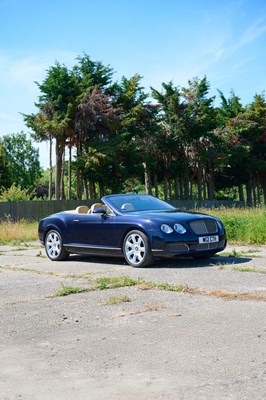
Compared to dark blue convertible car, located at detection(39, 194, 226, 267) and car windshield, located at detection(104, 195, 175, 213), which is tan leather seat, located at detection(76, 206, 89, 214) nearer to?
dark blue convertible car, located at detection(39, 194, 226, 267)

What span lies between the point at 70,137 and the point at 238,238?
2952 centimetres

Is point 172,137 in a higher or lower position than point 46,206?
higher

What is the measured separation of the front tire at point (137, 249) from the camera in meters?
9.88

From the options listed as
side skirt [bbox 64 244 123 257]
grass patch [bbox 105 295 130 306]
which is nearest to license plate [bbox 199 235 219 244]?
side skirt [bbox 64 244 123 257]

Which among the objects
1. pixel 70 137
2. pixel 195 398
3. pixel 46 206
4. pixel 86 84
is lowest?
pixel 195 398

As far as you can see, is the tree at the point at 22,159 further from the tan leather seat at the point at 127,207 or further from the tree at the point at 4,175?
the tan leather seat at the point at 127,207

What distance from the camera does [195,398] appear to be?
343 cm

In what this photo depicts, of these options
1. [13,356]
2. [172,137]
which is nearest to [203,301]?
[13,356]

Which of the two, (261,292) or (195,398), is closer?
(195,398)

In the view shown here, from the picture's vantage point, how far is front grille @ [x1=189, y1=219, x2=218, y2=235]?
1015cm

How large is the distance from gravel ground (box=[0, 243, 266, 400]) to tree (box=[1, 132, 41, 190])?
242ft

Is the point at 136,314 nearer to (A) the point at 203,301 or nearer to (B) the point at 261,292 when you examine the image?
(A) the point at 203,301

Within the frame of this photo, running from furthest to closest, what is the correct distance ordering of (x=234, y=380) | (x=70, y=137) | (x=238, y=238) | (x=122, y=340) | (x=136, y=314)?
(x=70, y=137) < (x=238, y=238) < (x=136, y=314) < (x=122, y=340) < (x=234, y=380)

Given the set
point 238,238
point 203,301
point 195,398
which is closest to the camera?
point 195,398
